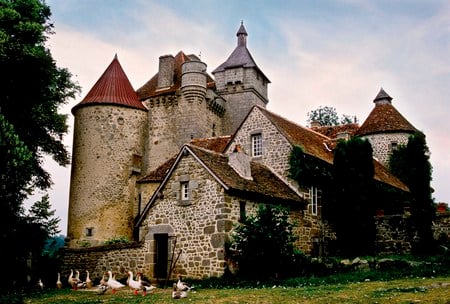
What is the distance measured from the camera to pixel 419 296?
10.9 meters

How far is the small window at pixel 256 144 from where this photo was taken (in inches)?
979

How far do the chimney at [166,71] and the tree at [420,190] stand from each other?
66.5 feet

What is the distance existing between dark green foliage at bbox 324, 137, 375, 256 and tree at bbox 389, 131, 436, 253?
1.74 metres

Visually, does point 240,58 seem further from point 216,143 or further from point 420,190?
point 420,190

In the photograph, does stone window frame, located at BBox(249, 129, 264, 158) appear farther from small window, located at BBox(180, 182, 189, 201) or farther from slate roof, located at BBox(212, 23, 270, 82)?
slate roof, located at BBox(212, 23, 270, 82)

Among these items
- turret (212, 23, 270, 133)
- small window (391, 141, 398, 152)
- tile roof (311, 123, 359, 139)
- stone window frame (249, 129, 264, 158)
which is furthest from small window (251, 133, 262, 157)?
turret (212, 23, 270, 133)

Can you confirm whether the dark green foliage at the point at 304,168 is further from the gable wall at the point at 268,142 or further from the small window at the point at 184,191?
the small window at the point at 184,191

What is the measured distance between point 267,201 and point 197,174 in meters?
3.26

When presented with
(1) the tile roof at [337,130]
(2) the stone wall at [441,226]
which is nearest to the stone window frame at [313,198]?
(2) the stone wall at [441,226]

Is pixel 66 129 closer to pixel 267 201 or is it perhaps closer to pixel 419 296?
pixel 267 201

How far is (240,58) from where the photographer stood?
44094 mm

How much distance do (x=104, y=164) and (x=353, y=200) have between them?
17522mm

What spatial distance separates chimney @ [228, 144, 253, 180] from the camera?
21312 millimetres

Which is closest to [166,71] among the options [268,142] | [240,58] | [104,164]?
[240,58]
